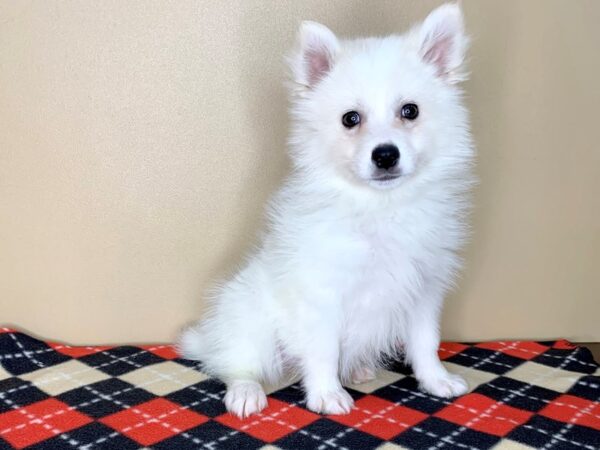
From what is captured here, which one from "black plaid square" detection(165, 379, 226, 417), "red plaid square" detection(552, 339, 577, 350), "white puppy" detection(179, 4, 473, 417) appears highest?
"white puppy" detection(179, 4, 473, 417)

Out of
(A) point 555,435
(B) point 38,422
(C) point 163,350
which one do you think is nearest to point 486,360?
(A) point 555,435

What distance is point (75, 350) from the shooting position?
2.42 m

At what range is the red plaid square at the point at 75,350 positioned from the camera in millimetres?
2381

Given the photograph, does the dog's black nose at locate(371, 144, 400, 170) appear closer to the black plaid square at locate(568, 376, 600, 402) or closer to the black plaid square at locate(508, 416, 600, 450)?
the black plaid square at locate(508, 416, 600, 450)

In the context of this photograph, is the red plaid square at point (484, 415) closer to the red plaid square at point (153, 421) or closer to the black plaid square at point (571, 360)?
the black plaid square at point (571, 360)

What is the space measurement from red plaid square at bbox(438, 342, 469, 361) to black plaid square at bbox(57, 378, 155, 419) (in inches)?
45.3

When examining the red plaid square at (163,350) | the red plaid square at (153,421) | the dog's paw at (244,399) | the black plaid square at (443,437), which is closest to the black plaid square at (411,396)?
the black plaid square at (443,437)

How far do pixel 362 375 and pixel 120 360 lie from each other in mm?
933

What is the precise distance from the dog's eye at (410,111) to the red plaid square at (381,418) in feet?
3.04

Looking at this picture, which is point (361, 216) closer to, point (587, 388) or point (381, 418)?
point (381, 418)

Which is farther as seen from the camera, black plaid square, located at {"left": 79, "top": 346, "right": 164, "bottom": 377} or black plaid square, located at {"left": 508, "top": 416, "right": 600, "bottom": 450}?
black plaid square, located at {"left": 79, "top": 346, "right": 164, "bottom": 377}

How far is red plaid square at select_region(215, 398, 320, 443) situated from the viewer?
1774mm

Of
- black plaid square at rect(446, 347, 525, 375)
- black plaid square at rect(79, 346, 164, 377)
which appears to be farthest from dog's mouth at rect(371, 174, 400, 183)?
black plaid square at rect(79, 346, 164, 377)

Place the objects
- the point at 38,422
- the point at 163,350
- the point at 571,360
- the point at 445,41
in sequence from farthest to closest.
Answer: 1. the point at 163,350
2. the point at 571,360
3. the point at 445,41
4. the point at 38,422
